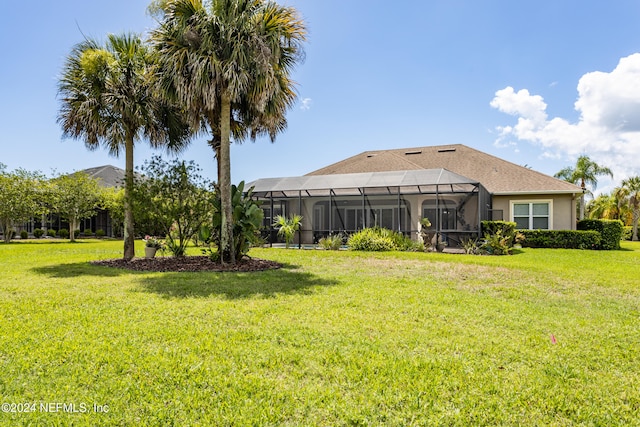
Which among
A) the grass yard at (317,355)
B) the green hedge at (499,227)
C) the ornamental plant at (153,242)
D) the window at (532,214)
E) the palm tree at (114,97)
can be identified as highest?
the palm tree at (114,97)

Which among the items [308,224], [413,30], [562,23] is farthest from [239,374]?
[308,224]

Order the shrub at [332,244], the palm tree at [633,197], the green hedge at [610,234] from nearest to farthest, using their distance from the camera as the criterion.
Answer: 1. the shrub at [332,244]
2. the green hedge at [610,234]
3. the palm tree at [633,197]

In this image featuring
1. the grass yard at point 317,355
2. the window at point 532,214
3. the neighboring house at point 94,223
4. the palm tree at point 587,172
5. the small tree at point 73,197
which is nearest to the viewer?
the grass yard at point 317,355

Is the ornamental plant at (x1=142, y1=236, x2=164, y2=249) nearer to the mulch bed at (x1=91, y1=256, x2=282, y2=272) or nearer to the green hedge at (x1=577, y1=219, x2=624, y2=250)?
the mulch bed at (x1=91, y1=256, x2=282, y2=272)

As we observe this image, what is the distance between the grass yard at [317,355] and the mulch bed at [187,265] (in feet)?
9.32

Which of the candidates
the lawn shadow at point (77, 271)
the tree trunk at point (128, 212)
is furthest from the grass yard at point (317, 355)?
the tree trunk at point (128, 212)

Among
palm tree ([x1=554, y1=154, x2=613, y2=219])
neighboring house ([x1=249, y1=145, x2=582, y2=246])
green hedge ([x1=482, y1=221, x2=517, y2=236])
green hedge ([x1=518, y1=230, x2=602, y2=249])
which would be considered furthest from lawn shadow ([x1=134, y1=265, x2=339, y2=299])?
palm tree ([x1=554, y1=154, x2=613, y2=219])

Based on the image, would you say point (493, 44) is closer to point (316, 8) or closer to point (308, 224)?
point (316, 8)

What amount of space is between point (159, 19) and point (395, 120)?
1531 centimetres

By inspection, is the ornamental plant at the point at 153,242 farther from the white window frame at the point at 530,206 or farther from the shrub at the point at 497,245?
the white window frame at the point at 530,206

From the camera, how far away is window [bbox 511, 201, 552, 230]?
19939mm

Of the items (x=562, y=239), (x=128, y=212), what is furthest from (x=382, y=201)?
(x=128, y=212)

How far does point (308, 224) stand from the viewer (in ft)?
72.8

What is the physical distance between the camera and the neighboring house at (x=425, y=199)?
62.0 feet
